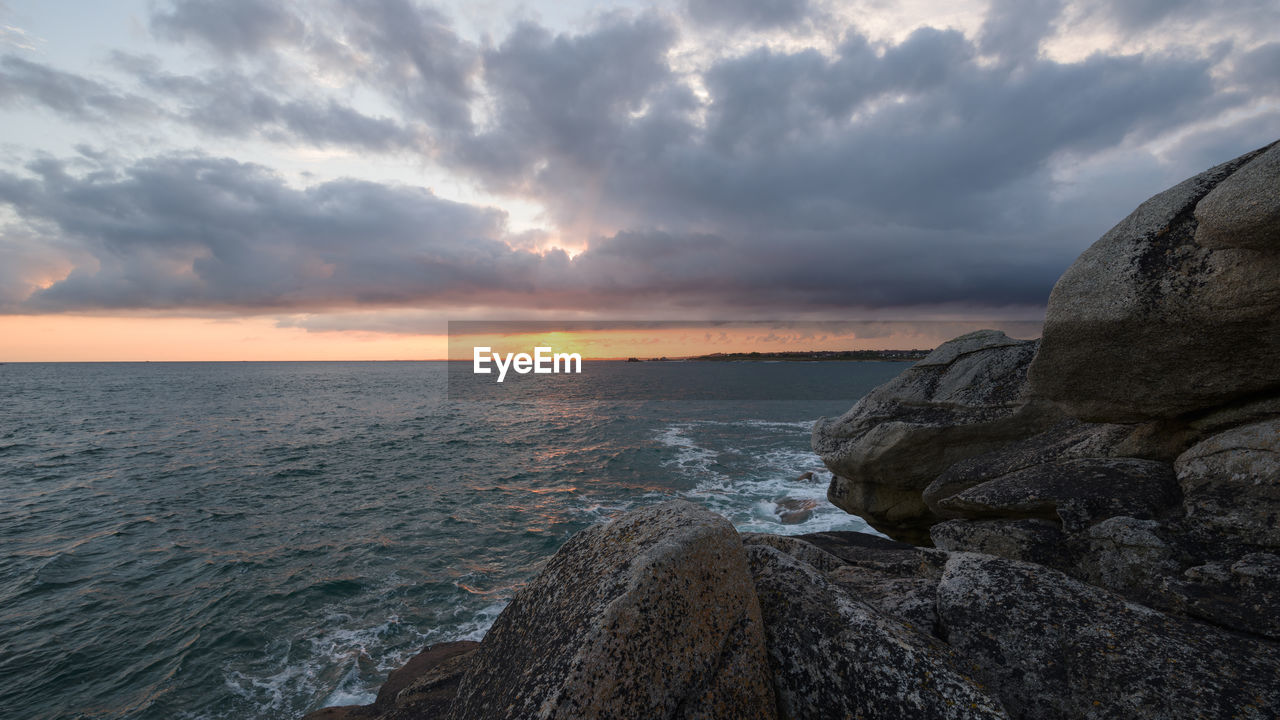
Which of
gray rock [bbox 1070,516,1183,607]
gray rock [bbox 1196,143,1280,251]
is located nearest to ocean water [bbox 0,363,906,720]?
gray rock [bbox 1070,516,1183,607]

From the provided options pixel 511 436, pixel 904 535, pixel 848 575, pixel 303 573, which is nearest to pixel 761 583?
pixel 848 575

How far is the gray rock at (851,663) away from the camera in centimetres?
379

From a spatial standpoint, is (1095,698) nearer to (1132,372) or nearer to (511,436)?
(1132,372)

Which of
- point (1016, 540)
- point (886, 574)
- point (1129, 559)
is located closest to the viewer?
point (1129, 559)

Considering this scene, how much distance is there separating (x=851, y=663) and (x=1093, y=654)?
221cm

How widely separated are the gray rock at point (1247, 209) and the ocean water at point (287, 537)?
53.7ft

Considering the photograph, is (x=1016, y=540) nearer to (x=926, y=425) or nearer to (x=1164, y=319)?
(x=1164, y=319)

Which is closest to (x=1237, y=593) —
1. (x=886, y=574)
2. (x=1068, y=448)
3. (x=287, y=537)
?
(x=886, y=574)

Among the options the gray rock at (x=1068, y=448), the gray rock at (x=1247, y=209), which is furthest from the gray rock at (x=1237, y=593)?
the gray rock at (x=1247, y=209)

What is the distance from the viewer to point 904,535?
14117 mm

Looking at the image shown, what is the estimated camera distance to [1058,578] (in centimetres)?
513

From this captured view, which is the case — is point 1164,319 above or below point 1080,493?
above

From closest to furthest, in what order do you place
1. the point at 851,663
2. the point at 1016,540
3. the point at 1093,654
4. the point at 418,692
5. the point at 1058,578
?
the point at 851,663 → the point at 1093,654 → the point at 1058,578 → the point at 1016,540 → the point at 418,692

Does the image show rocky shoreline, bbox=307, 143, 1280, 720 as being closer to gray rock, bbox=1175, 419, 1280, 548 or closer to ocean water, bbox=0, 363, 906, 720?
gray rock, bbox=1175, 419, 1280, 548
